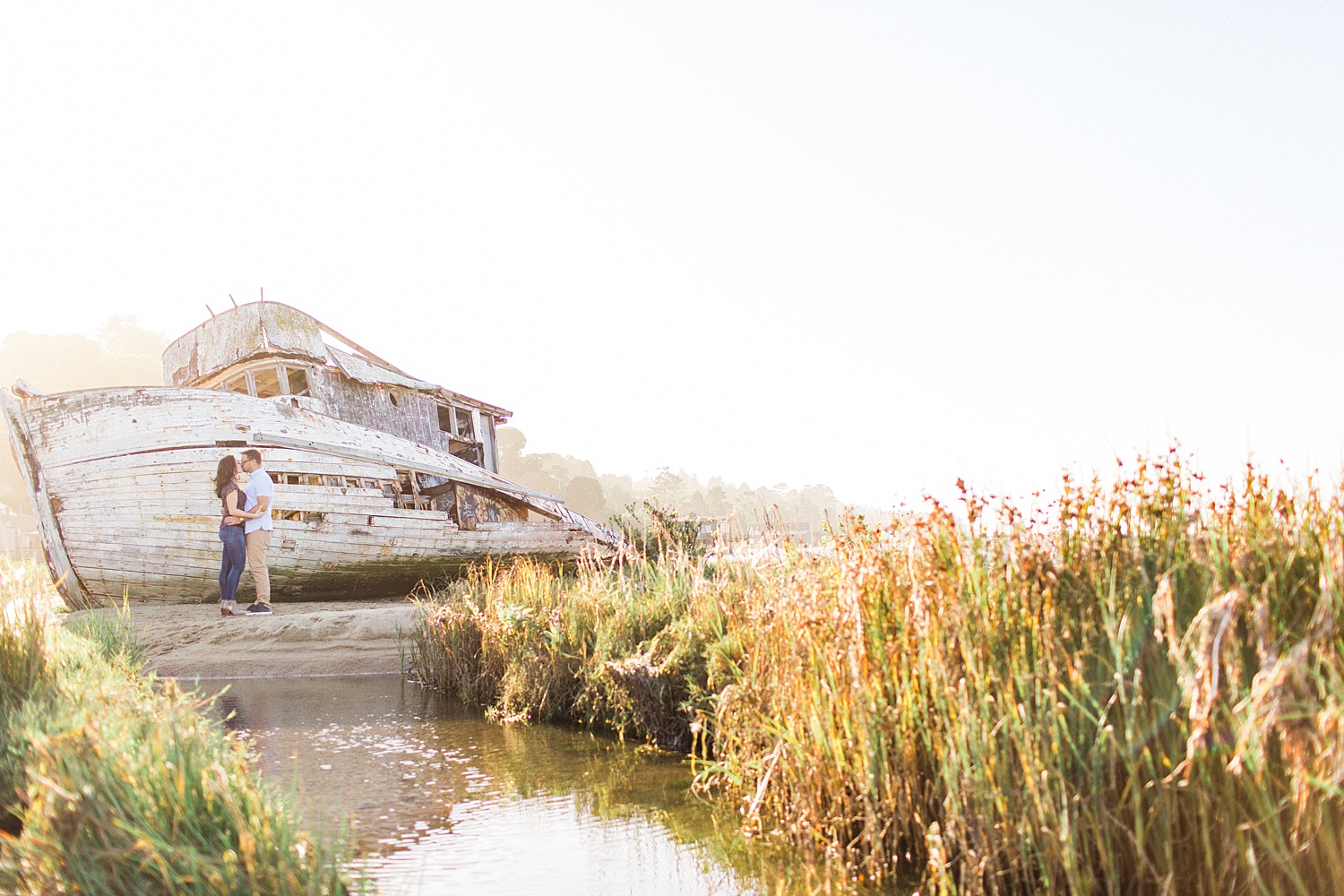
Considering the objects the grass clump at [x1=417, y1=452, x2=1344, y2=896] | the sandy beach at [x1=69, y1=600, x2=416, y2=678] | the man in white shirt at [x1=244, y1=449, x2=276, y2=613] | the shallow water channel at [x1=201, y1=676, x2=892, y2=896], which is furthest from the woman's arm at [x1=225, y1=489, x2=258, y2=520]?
the grass clump at [x1=417, y1=452, x2=1344, y2=896]

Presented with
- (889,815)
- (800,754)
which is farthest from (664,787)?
(889,815)

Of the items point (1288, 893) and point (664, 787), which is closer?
point (1288, 893)

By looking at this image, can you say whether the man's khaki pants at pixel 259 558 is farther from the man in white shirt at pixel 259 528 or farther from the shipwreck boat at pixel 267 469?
the shipwreck boat at pixel 267 469

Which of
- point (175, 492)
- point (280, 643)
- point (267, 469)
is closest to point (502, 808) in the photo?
point (280, 643)

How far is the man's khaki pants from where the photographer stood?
1346cm

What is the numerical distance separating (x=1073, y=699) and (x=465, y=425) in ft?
68.0

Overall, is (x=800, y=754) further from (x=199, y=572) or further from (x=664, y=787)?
(x=199, y=572)

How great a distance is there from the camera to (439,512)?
17.3 m

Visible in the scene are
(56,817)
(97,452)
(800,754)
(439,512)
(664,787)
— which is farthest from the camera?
(439,512)

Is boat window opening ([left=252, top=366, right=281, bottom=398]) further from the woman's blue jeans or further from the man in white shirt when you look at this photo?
the woman's blue jeans

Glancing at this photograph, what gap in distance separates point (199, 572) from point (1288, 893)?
15399mm

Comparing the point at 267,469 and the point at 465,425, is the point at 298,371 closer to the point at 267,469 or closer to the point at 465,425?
the point at 267,469

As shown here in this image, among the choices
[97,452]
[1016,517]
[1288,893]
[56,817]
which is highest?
[97,452]

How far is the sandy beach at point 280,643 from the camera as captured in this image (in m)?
11.2
